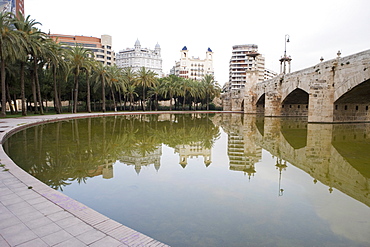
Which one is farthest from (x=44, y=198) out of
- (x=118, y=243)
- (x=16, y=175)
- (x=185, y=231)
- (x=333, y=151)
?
(x=333, y=151)

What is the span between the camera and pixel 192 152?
8664 millimetres

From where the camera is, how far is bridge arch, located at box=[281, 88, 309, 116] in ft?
98.3

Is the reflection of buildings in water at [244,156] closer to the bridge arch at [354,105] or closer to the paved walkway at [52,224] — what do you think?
the paved walkway at [52,224]

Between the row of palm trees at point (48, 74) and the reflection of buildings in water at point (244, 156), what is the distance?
19.7 m

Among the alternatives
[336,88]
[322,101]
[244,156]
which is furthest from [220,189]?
[322,101]

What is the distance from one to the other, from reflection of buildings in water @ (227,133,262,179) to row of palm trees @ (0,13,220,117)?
19731mm

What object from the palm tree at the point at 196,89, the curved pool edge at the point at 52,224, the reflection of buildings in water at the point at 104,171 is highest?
the palm tree at the point at 196,89

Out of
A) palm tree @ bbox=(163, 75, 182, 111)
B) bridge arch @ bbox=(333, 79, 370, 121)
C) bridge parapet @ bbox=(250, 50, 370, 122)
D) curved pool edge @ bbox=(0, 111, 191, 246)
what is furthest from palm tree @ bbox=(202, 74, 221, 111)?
curved pool edge @ bbox=(0, 111, 191, 246)

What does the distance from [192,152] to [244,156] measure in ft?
5.85

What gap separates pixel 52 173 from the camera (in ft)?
19.1

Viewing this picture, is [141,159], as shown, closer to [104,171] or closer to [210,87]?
[104,171]

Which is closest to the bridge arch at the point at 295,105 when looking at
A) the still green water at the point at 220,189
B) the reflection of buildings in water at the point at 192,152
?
the still green water at the point at 220,189

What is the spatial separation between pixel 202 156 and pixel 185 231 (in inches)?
188

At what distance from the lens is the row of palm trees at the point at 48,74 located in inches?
822
